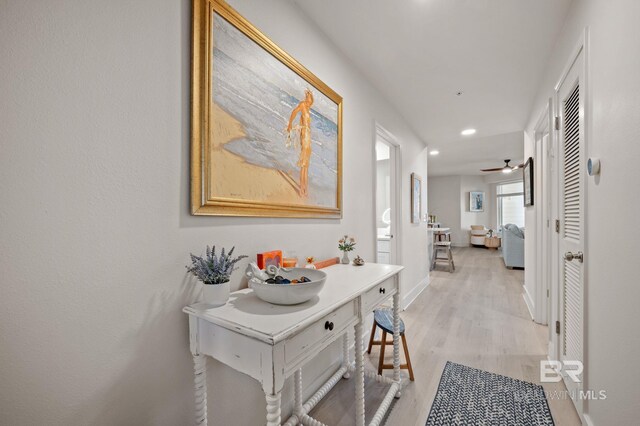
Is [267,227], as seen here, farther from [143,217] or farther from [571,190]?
[571,190]

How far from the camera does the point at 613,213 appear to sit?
1102 millimetres

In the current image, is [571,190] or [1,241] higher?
[571,190]

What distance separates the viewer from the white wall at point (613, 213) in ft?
3.15

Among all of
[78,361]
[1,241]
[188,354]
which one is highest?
[1,241]

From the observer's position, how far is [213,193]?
113 cm

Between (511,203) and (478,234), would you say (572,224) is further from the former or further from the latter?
(511,203)

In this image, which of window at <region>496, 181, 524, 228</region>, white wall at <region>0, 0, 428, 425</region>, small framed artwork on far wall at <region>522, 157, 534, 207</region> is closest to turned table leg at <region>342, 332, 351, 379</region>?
white wall at <region>0, 0, 428, 425</region>

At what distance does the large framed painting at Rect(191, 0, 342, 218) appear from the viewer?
3.58 feet

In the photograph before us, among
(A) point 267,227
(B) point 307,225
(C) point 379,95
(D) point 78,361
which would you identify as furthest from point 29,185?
(C) point 379,95

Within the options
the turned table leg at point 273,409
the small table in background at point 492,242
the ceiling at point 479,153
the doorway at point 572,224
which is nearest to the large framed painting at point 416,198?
the ceiling at point 479,153

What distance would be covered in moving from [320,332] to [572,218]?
69.3 inches

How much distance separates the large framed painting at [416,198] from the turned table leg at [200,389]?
10.6 feet

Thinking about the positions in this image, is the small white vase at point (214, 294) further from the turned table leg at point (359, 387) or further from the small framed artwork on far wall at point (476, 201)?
the small framed artwork on far wall at point (476, 201)

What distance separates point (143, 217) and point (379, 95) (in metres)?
2.51
